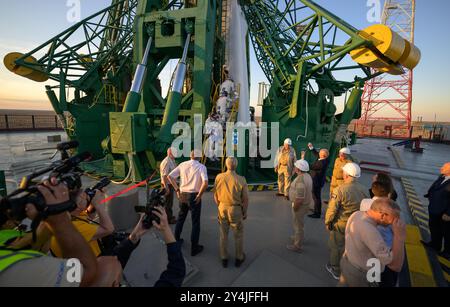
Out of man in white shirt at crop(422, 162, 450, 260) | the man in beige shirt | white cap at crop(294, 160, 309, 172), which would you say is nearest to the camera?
the man in beige shirt

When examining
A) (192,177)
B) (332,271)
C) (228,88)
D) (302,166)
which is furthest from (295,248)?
(228,88)

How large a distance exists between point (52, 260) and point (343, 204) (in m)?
3.24

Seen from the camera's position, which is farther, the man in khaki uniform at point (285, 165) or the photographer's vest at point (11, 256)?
the man in khaki uniform at point (285, 165)

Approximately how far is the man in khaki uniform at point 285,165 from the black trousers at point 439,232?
3183 millimetres

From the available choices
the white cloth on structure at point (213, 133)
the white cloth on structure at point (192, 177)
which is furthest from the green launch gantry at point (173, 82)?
the white cloth on structure at point (192, 177)

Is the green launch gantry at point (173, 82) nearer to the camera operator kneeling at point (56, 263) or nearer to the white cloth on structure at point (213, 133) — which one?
the white cloth on structure at point (213, 133)

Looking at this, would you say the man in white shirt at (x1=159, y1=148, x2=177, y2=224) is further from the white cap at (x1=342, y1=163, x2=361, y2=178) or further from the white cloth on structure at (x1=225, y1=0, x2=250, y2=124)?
the white cloth on structure at (x1=225, y1=0, x2=250, y2=124)

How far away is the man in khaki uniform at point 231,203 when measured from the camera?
3340 millimetres

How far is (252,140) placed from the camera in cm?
807

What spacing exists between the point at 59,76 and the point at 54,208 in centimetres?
1096

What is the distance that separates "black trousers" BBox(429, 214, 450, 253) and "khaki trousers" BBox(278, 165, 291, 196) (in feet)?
10.4

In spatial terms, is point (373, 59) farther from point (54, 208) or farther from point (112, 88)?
point (112, 88)

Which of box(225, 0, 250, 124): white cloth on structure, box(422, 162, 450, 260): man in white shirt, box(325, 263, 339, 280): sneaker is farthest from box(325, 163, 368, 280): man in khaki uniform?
box(225, 0, 250, 124): white cloth on structure

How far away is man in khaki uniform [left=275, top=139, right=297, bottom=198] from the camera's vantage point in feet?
21.3
